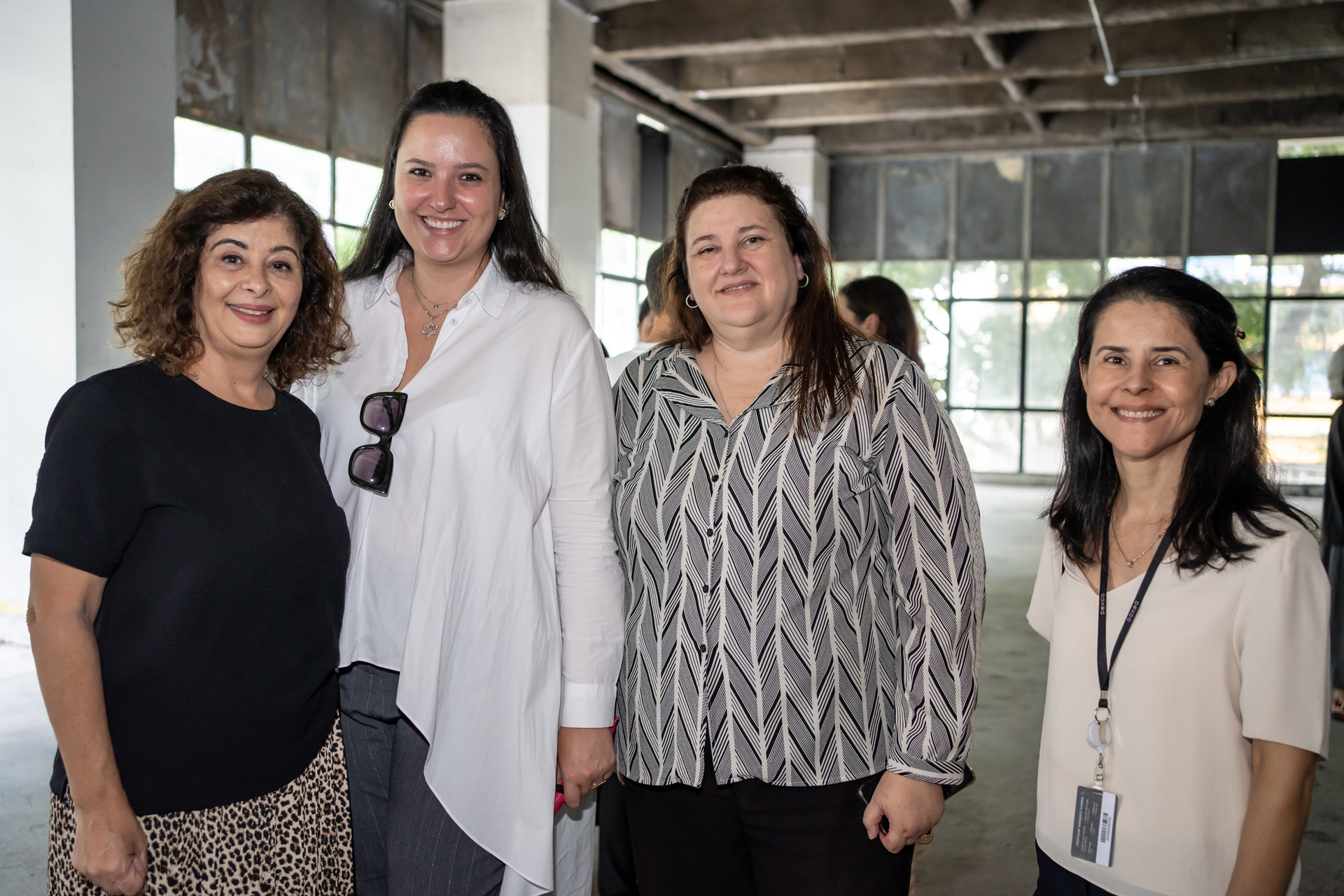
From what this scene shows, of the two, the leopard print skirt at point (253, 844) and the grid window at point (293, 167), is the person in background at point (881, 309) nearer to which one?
the leopard print skirt at point (253, 844)

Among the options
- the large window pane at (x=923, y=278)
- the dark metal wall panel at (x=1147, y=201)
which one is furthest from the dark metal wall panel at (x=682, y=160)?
the dark metal wall panel at (x=1147, y=201)

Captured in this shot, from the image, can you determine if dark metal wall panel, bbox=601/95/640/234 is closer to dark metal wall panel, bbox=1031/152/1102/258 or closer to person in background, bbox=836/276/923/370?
dark metal wall panel, bbox=1031/152/1102/258

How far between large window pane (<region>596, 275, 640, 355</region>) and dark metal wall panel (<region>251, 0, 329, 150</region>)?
3873mm

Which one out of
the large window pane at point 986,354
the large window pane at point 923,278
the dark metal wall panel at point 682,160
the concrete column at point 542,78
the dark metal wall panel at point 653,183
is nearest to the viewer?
the concrete column at point 542,78

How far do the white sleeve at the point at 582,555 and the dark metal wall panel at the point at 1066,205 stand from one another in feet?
→ 46.1

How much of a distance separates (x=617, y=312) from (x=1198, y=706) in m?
10.8

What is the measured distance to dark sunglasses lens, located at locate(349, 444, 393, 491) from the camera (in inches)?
70.6

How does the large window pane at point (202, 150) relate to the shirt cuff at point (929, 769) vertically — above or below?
above

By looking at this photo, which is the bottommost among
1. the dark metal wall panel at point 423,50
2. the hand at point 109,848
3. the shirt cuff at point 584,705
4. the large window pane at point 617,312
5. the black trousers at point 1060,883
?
the black trousers at point 1060,883

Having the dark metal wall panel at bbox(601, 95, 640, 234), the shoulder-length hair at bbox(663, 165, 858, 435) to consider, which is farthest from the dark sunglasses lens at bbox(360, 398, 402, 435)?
the dark metal wall panel at bbox(601, 95, 640, 234)

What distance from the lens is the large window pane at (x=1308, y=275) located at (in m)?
13.5

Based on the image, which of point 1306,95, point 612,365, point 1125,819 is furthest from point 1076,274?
point 1125,819

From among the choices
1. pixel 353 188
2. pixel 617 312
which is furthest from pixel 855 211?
pixel 353 188

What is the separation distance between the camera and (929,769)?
173 centimetres
